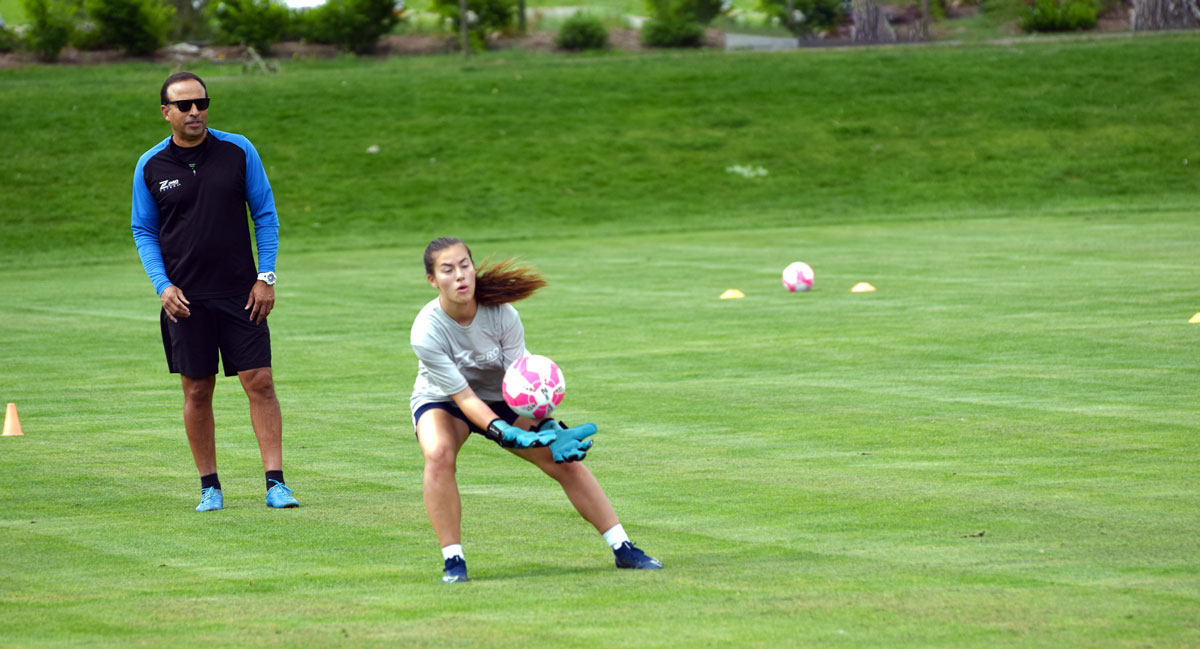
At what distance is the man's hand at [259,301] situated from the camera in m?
9.66

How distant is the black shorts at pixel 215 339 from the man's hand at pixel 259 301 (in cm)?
5

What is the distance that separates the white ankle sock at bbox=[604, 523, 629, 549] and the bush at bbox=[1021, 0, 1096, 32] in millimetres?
58538

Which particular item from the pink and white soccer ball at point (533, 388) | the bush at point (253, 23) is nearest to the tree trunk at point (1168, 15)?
the bush at point (253, 23)

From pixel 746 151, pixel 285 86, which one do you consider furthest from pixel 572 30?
pixel 746 151

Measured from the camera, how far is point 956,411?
40.0 feet

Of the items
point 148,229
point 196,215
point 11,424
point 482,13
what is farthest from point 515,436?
point 482,13

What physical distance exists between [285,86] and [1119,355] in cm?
4046

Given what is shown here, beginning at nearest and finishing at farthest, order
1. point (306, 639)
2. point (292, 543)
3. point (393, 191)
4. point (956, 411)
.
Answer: point (306, 639)
point (292, 543)
point (956, 411)
point (393, 191)

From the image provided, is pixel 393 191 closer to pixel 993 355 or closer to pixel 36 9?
pixel 36 9

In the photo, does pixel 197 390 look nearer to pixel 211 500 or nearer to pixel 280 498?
pixel 211 500

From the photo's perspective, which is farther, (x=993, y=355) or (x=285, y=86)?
(x=285, y=86)

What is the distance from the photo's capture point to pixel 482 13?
66.1 metres

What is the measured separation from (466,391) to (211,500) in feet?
8.80

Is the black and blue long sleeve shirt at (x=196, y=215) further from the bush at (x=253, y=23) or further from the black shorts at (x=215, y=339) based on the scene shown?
the bush at (x=253, y=23)
